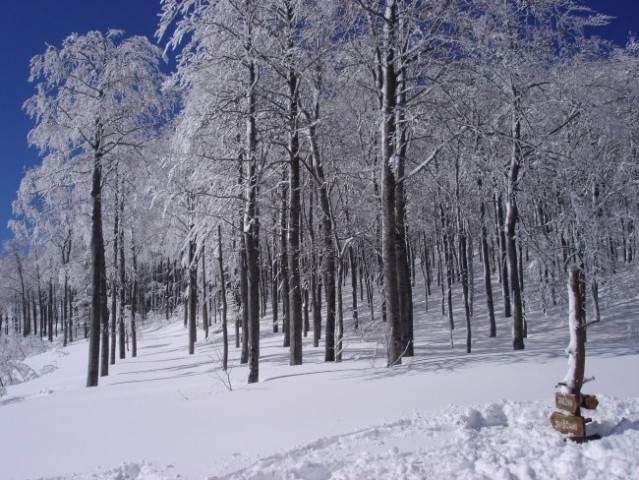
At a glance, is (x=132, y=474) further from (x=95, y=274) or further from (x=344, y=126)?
(x=344, y=126)

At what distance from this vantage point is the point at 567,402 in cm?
432

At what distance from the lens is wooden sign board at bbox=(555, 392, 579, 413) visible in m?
4.28

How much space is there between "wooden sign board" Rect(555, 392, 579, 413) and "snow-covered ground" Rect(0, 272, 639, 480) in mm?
315

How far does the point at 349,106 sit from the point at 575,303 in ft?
31.3

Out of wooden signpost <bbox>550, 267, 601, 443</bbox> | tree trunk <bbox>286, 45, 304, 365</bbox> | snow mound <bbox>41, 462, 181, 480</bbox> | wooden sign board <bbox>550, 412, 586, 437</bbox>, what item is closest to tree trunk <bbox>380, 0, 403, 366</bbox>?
tree trunk <bbox>286, 45, 304, 365</bbox>

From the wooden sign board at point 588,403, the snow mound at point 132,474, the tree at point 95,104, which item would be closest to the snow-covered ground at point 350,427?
the snow mound at point 132,474

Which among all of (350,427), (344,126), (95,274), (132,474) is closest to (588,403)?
(350,427)

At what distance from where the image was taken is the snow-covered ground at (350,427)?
4027 mm

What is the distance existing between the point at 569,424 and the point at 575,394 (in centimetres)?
31

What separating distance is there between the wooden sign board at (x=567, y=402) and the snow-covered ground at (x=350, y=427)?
0.31m

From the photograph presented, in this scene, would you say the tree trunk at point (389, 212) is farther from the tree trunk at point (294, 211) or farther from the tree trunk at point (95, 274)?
the tree trunk at point (95, 274)

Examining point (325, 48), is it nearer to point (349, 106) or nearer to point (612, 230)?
point (349, 106)

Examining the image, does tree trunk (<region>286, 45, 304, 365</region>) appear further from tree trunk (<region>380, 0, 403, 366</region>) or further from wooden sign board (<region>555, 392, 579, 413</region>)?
wooden sign board (<region>555, 392, 579, 413</region>)

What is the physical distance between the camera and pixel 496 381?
6824 millimetres
